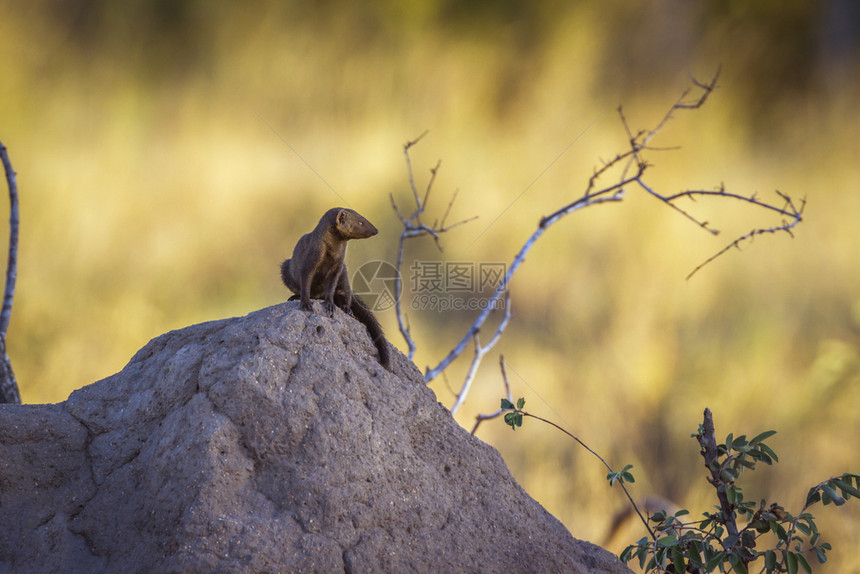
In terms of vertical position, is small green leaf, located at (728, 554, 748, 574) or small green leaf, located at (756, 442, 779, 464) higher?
small green leaf, located at (756, 442, 779, 464)

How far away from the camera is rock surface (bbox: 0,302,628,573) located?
2.76 metres

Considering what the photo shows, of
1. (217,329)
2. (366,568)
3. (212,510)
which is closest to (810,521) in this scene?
(366,568)

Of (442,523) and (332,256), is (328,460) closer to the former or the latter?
(442,523)

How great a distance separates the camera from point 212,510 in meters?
2.71

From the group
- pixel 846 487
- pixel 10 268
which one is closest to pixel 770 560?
pixel 846 487

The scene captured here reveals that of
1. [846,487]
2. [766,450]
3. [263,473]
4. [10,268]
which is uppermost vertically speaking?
[10,268]

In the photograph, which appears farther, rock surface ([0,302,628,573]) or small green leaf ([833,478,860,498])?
small green leaf ([833,478,860,498])

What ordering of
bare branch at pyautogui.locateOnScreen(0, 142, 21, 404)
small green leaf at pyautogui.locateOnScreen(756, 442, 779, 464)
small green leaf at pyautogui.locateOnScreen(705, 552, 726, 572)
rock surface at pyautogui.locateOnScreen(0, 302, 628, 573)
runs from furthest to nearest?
bare branch at pyautogui.locateOnScreen(0, 142, 21, 404), small green leaf at pyautogui.locateOnScreen(756, 442, 779, 464), small green leaf at pyautogui.locateOnScreen(705, 552, 726, 572), rock surface at pyautogui.locateOnScreen(0, 302, 628, 573)

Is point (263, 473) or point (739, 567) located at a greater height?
point (739, 567)

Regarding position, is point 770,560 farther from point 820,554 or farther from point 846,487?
Result: point 846,487

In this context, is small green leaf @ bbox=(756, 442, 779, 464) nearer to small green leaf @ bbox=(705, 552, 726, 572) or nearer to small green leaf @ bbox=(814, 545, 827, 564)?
small green leaf @ bbox=(814, 545, 827, 564)

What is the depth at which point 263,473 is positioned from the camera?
2920 mm

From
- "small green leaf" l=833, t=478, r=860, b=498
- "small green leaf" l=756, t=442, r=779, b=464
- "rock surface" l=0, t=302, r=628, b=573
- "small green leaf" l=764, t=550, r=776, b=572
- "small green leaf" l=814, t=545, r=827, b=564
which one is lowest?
"rock surface" l=0, t=302, r=628, b=573

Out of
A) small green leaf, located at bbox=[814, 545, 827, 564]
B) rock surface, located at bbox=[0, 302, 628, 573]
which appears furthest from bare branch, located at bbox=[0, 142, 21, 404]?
small green leaf, located at bbox=[814, 545, 827, 564]
